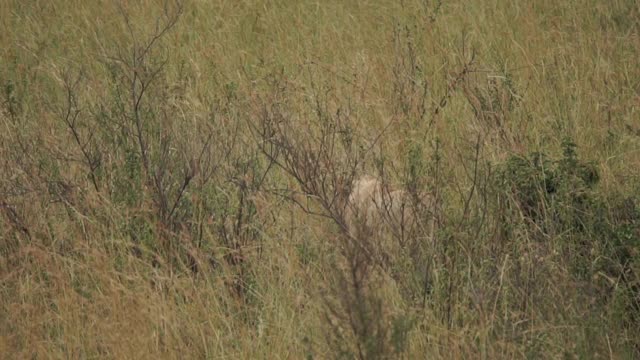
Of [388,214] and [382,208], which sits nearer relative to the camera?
[388,214]

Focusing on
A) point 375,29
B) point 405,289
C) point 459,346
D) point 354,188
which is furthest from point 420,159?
point 375,29

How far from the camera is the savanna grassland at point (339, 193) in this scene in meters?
3.25

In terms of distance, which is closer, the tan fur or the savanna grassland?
the savanna grassland

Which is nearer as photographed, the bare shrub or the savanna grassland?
the savanna grassland

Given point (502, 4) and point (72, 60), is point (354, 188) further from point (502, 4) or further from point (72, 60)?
point (72, 60)

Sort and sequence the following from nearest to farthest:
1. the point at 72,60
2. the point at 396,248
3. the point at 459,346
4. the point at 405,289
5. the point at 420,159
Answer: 1. the point at 459,346
2. the point at 405,289
3. the point at 396,248
4. the point at 420,159
5. the point at 72,60

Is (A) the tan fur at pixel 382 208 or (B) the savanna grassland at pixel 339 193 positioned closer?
(B) the savanna grassland at pixel 339 193

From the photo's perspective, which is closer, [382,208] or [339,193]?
[339,193]

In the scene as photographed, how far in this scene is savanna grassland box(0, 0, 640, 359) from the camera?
3252 millimetres

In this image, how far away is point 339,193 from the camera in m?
3.76

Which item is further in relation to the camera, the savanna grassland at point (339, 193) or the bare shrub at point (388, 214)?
the bare shrub at point (388, 214)

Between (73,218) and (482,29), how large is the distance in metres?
2.95

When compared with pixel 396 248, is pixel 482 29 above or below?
above

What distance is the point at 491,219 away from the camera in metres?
3.82
